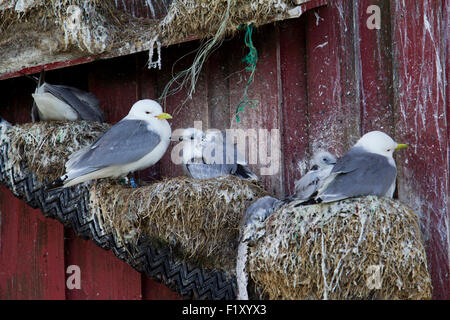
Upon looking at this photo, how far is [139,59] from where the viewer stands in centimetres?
409

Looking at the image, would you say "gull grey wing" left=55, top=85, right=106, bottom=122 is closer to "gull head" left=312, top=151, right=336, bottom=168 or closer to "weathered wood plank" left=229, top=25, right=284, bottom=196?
"weathered wood plank" left=229, top=25, right=284, bottom=196

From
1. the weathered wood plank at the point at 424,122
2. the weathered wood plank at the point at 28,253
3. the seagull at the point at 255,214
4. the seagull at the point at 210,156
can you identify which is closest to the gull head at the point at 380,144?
the weathered wood plank at the point at 424,122

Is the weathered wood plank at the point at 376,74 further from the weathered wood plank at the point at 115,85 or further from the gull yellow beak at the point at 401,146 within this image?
the weathered wood plank at the point at 115,85

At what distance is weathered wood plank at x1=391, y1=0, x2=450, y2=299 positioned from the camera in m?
3.08

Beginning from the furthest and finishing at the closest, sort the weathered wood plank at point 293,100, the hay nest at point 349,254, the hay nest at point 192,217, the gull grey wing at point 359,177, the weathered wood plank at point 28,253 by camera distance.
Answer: the weathered wood plank at point 28,253 → the weathered wood plank at point 293,100 → the hay nest at point 192,217 → the gull grey wing at point 359,177 → the hay nest at point 349,254

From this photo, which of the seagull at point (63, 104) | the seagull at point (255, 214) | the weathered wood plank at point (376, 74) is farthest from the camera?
the seagull at point (63, 104)

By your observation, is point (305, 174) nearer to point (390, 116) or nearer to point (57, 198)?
point (390, 116)

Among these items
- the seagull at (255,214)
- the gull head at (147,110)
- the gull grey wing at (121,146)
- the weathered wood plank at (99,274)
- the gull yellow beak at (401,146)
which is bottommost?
the weathered wood plank at (99,274)

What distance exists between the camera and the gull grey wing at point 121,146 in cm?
339

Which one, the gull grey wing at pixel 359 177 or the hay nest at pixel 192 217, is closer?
the gull grey wing at pixel 359 177

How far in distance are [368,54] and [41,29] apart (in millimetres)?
1798

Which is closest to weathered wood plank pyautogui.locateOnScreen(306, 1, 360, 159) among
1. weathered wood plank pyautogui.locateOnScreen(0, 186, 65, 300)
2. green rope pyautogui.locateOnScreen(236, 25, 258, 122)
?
green rope pyautogui.locateOnScreen(236, 25, 258, 122)

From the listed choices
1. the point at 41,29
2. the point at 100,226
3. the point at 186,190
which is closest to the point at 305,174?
the point at 186,190

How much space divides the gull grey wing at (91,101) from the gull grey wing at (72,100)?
13 mm
